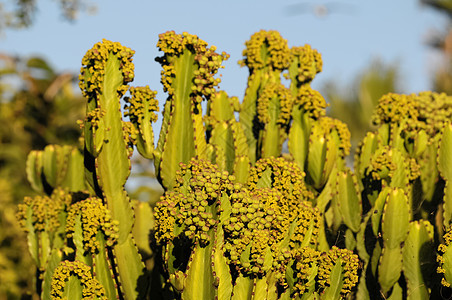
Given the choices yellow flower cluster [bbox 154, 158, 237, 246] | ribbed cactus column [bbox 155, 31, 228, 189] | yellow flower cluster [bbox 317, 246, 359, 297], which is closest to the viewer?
yellow flower cluster [bbox 154, 158, 237, 246]

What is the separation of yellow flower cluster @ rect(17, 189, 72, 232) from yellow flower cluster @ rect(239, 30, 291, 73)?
202 cm

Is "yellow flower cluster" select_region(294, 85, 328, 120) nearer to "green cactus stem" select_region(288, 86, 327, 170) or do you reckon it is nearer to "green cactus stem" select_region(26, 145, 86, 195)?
"green cactus stem" select_region(288, 86, 327, 170)

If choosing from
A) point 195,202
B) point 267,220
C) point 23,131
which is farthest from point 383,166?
point 23,131

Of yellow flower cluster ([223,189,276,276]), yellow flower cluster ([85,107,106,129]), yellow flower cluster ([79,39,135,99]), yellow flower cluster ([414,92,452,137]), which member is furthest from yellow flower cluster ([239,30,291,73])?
yellow flower cluster ([223,189,276,276])

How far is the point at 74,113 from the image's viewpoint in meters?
12.7

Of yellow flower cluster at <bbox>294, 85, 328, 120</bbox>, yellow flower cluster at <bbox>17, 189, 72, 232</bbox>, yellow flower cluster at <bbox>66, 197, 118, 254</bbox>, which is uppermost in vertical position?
yellow flower cluster at <bbox>294, 85, 328, 120</bbox>

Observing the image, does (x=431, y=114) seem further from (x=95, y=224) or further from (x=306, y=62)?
(x=95, y=224)

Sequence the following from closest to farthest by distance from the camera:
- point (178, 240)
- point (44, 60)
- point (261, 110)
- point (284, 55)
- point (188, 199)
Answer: point (188, 199), point (178, 240), point (261, 110), point (284, 55), point (44, 60)

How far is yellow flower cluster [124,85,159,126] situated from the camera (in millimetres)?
5367

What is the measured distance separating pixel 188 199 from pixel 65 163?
2.48 metres

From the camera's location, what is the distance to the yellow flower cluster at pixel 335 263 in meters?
→ 4.57

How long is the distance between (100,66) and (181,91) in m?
0.62

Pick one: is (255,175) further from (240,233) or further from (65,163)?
(65,163)

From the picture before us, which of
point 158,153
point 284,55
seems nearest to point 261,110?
point 284,55
